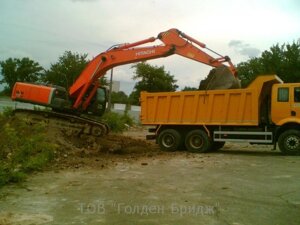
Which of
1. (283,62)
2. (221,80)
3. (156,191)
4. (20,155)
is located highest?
(283,62)

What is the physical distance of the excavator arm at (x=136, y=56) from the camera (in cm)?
1733

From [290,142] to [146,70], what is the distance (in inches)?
1911

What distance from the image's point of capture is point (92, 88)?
61.9ft

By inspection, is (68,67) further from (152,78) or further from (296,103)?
(296,103)

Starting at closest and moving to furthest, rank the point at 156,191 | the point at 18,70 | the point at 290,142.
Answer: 1. the point at 156,191
2. the point at 290,142
3. the point at 18,70

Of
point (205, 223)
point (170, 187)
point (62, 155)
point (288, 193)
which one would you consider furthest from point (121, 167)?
point (205, 223)

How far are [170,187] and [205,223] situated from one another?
9.22ft

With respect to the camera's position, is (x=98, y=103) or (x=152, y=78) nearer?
(x=98, y=103)

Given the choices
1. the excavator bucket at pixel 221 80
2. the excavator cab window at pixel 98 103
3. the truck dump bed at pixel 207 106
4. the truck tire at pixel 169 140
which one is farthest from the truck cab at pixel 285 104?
the excavator cab window at pixel 98 103

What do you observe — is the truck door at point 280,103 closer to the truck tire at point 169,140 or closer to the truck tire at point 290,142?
the truck tire at point 290,142

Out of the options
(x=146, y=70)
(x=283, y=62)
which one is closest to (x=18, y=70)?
(x=146, y=70)

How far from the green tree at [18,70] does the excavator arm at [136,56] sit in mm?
42036

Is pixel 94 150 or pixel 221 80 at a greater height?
pixel 221 80

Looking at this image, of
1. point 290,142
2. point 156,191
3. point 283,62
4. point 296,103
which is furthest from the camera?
point 283,62
